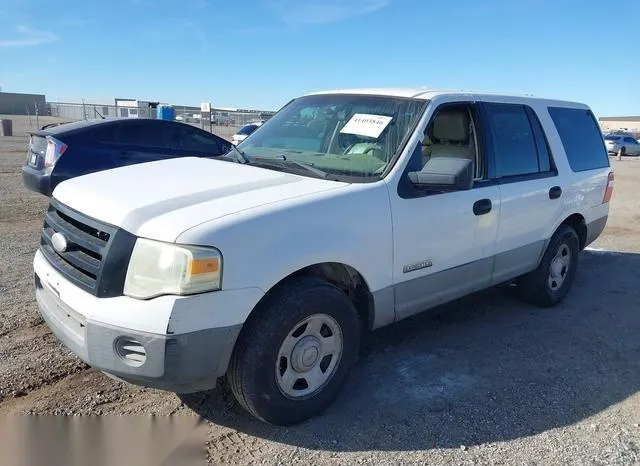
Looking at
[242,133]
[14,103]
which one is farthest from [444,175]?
[14,103]

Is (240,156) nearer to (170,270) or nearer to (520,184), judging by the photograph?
(170,270)

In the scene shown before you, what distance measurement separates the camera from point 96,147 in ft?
26.6

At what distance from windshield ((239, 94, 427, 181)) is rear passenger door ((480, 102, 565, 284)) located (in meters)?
0.93

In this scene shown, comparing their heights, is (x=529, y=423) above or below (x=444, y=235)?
below

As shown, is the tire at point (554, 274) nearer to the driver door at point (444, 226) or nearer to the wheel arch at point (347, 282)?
the driver door at point (444, 226)

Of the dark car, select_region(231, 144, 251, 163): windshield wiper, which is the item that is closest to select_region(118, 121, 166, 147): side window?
the dark car

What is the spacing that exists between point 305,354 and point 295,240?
2.22ft

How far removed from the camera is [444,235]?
3.79 meters

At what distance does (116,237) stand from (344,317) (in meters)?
1.33

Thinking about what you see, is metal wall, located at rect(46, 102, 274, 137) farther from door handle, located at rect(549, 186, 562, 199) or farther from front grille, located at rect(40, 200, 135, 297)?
front grille, located at rect(40, 200, 135, 297)

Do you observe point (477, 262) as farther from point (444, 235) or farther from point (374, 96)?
point (374, 96)

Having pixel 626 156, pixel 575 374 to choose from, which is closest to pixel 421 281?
pixel 575 374

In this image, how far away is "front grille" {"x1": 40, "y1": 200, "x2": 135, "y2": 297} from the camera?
2.70 m

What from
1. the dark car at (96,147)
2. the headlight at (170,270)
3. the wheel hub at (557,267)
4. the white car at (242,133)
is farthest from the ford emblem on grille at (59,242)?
the white car at (242,133)
